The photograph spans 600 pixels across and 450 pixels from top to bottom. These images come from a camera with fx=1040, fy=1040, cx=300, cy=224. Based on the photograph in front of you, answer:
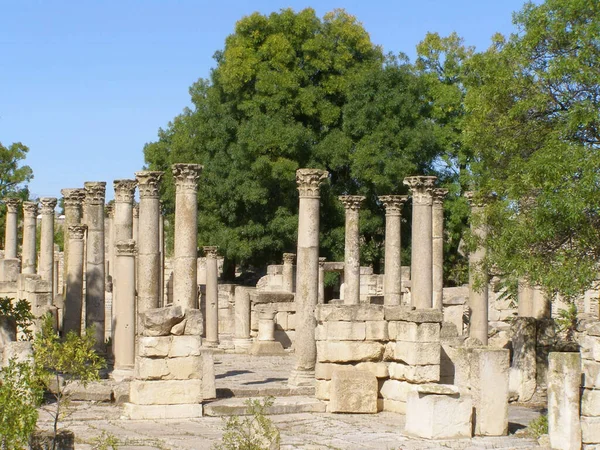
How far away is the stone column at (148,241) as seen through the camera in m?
20.6

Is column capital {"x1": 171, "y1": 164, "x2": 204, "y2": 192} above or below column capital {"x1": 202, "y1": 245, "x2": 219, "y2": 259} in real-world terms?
above

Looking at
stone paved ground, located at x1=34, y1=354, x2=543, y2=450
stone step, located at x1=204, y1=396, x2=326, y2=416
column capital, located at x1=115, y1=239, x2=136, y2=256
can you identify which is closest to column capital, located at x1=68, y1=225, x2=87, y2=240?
column capital, located at x1=115, y1=239, x2=136, y2=256

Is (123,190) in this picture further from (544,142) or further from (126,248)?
(544,142)

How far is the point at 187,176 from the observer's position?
2019 cm

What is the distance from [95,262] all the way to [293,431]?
32.8 feet

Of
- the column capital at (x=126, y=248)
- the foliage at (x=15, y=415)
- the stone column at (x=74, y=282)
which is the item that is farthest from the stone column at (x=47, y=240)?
the foliage at (x=15, y=415)

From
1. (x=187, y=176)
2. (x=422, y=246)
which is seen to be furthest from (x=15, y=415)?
(x=422, y=246)

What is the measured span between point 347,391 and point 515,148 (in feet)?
15.9

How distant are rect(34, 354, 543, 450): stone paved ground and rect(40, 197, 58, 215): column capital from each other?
16311 millimetres

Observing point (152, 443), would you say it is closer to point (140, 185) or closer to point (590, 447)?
point (590, 447)

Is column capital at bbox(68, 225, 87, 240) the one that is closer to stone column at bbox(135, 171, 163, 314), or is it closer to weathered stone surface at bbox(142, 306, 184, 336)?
stone column at bbox(135, 171, 163, 314)

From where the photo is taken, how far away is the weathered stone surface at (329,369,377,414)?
17172 millimetres

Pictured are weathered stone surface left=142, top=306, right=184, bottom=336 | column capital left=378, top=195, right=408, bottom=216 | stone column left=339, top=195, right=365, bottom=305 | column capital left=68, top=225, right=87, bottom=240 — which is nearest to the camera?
weathered stone surface left=142, top=306, right=184, bottom=336

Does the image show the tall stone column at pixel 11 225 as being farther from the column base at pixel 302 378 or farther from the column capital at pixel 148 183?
the column base at pixel 302 378
